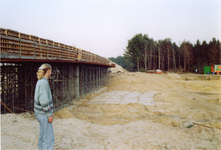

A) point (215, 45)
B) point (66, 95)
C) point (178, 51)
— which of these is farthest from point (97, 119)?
point (178, 51)

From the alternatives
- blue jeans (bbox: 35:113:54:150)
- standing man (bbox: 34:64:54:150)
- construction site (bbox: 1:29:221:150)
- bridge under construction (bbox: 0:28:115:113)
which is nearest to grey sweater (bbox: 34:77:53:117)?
standing man (bbox: 34:64:54:150)

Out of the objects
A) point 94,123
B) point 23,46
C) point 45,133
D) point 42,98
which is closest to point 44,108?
point 42,98

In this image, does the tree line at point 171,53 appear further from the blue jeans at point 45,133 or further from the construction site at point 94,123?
the blue jeans at point 45,133

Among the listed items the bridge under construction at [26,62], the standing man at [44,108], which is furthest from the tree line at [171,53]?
the standing man at [44,108]

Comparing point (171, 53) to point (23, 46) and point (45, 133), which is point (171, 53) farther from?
point (45, 133)

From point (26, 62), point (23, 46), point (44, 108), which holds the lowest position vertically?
point (44, 108)

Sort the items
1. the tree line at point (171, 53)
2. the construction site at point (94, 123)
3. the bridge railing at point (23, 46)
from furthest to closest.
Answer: the tree line at point (171, 53) → the bridge railing at point (23, 46) → the construction site at point (94, 123)

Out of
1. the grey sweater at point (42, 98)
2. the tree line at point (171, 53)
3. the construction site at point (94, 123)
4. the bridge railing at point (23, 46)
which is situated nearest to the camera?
the grey sweater at point (42, 98)

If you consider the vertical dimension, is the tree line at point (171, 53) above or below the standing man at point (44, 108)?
above

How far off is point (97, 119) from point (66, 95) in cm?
594

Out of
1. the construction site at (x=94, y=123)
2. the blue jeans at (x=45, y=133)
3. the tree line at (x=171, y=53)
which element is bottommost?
the construction site at (x=94, y=123)

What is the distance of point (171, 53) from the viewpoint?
203 ft

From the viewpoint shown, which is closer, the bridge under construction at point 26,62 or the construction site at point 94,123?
the construction site at point 94,123

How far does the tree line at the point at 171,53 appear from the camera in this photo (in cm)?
5147
